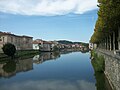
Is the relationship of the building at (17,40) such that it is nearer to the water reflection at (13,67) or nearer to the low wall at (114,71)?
the water reflection at (13,67)

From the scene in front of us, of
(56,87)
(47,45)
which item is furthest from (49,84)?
(47,45)

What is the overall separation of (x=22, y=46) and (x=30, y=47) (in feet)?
42.4

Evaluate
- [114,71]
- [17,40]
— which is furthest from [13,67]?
[17,40]

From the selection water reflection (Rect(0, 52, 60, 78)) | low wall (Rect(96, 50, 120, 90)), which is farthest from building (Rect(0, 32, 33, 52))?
low wall (Rect(96, 50, 120, 90))

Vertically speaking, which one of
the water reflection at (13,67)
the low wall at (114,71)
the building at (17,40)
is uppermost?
the building at (17,40)

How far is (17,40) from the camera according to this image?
111 meters

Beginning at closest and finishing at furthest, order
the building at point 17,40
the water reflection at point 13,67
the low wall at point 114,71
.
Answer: the low wall at point 114,71 → the water reflection at point 13,67 → the building at point 17,40

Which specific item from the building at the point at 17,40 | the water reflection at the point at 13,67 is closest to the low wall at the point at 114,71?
the water reflection at the point at 13,67

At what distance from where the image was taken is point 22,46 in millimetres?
120375

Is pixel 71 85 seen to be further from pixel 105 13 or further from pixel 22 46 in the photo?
pixel 22 46

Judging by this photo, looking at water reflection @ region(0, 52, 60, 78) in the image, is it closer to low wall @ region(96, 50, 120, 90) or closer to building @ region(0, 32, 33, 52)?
low wall @ region(96, 50, 120, 90)

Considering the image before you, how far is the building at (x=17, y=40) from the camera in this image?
91.7m

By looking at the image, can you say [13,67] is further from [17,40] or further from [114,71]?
[17,40]

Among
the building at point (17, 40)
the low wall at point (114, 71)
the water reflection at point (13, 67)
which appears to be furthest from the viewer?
the building at point (17, 40)
